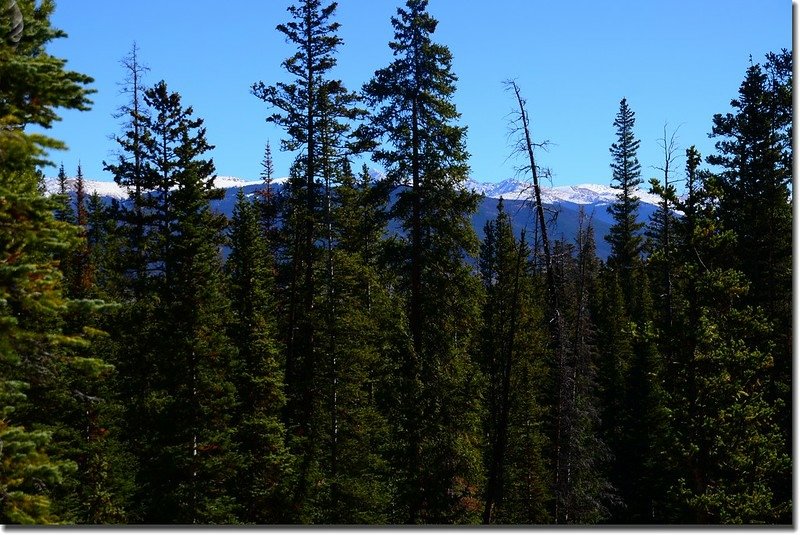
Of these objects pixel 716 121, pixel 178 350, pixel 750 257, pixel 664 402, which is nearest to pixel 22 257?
Result: pixel 178 350

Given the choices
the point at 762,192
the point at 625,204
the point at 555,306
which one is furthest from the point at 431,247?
the point at 625,204

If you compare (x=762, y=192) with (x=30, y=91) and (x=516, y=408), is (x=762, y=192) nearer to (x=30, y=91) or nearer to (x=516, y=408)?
(x=516, y=408)

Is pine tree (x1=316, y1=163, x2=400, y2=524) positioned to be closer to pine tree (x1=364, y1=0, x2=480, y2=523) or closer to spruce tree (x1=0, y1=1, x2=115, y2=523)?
pine tree (x1=364, y1=0, x2=480, y2=523)

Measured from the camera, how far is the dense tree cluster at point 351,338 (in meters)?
11.4

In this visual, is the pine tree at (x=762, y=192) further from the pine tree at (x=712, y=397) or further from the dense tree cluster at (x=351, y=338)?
the pine tree at (x=712, y=397)

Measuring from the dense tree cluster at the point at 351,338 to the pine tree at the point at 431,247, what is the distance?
65 millimetres

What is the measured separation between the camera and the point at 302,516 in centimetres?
2280

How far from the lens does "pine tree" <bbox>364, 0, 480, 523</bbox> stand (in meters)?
18.6

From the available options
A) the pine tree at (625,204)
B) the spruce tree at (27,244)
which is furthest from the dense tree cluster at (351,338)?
the pine tree at (625,204)

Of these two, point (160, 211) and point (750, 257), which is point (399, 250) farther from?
point (750, 257)

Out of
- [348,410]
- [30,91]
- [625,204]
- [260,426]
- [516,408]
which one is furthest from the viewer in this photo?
[625,204]

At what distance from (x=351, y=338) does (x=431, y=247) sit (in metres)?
6.78

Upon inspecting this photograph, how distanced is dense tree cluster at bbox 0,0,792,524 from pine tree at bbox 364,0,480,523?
6cm

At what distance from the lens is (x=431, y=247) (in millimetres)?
18906
